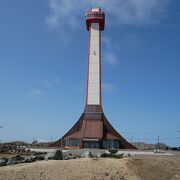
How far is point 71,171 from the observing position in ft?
79.4

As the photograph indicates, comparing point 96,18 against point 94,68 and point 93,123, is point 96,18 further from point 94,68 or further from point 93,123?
point 93,123

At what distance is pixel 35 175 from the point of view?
23203 mm

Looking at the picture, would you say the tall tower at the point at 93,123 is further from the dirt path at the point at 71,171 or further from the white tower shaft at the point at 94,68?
the dirt path at the point at 71,171

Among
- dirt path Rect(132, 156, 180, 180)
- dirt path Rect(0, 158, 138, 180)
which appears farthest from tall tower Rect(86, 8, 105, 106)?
dirt path Rect(0, 158, 138, 180)

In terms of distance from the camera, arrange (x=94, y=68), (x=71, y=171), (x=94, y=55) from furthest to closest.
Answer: (x=94, y=55) → (x=94, y=68) → (x=71, y=171)

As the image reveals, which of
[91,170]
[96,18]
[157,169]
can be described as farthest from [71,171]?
[96,18]

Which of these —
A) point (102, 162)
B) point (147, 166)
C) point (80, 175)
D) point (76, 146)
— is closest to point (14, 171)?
point (80, 175)

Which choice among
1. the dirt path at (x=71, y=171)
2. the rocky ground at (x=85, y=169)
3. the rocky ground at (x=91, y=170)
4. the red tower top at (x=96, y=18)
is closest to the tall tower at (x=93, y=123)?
the red tower top at (x=96, y=18)

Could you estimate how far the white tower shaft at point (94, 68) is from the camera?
2351 inches

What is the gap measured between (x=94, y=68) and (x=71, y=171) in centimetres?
3817

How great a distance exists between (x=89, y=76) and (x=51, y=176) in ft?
126

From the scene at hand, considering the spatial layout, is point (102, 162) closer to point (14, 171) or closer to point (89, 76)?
point (14, 171)

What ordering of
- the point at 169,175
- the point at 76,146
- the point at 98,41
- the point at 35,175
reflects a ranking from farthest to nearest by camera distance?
the point at 98,41, the point at 76,146, the point at 169,175, the point at 35,175

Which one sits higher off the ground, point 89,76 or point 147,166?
point 89,76
